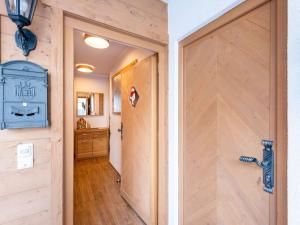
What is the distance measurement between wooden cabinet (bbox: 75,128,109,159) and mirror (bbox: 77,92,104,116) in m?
0.66

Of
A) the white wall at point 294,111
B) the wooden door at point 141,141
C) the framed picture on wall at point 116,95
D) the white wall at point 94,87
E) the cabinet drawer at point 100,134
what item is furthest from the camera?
the white wall at point 94,87

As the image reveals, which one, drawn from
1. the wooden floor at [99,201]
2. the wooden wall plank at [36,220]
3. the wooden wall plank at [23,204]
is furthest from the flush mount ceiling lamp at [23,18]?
the wooden floor at [99,201]

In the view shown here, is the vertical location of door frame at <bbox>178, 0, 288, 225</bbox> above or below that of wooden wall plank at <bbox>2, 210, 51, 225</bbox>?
above

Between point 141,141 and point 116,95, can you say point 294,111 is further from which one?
point 116,95

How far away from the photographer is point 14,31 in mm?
933

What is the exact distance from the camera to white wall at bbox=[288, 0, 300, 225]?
0.72m

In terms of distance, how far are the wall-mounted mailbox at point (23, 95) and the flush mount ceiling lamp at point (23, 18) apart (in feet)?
0.37

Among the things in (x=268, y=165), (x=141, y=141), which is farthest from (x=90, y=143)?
(x=268, y=165)

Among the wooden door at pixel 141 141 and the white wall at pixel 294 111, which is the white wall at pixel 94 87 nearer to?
the wooden door at pixel 141 141

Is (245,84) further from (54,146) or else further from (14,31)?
(14,31)

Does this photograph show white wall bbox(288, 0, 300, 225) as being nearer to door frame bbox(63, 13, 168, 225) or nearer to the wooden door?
door frame bbox(63, 13, 168, 225)

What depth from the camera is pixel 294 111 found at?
0.73 meters

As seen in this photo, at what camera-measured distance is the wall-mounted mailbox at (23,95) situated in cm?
88

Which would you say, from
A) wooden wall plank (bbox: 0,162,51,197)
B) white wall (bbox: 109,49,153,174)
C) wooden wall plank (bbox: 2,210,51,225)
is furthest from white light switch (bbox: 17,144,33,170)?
white wall (bbox: 109,49,153,174)
